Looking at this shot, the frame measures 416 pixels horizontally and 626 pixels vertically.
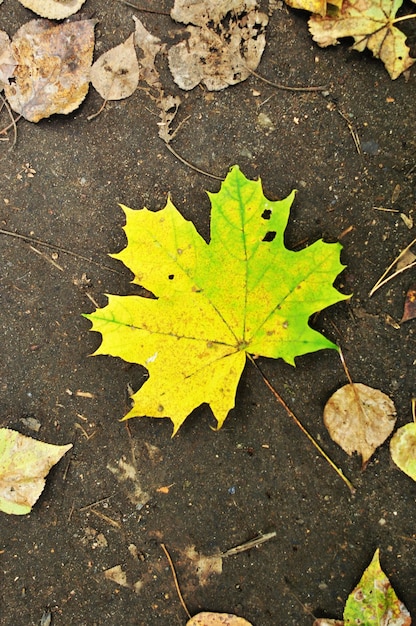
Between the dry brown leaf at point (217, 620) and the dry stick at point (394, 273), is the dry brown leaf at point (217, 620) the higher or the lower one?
the lower one

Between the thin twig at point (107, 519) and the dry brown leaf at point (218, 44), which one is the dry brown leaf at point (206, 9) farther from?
→ the thin twig at point (107, 519)

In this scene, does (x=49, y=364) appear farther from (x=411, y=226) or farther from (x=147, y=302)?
(x=411, y=226)

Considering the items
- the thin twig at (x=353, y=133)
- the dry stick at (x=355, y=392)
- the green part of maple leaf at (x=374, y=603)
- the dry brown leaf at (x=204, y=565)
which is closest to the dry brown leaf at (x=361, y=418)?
the dry stick at (x=355, y=392)

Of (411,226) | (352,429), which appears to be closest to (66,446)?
(352,429)

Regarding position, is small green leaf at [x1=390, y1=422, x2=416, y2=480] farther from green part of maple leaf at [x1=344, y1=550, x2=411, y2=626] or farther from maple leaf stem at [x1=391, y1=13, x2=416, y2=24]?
maple leaf stem at [x1=391, y1=13, x2=416, y2=24]

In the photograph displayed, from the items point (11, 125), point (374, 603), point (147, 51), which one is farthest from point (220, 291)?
point (374, 603)

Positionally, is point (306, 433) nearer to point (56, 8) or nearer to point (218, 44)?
point (218, 44)
